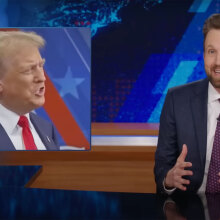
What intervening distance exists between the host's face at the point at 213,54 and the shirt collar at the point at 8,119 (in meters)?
0.93

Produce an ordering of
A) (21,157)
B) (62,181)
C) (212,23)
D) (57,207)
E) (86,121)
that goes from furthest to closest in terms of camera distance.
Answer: (62,181), (21,157), (86,121), (212,23), (57,207)

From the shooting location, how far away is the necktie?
6.32 ft

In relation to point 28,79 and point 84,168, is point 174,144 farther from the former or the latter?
point 84,168

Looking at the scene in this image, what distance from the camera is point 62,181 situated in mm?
2727

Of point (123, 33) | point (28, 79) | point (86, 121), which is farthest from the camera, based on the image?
point (123, 33)

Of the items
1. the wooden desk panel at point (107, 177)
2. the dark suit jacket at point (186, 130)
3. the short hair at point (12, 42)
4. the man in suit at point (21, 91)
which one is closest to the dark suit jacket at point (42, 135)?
the man in suit at point (21, 91)

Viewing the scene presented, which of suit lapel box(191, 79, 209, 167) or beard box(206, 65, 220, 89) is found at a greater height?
beard box(206, 65, 220, 89)

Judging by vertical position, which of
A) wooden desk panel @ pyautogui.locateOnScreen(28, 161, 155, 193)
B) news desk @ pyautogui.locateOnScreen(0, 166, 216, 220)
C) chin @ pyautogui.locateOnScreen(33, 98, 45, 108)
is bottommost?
wooden desk panel @ pyautogui.locateOnScreen(28, 161, 155, 193)

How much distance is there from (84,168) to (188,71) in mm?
1928

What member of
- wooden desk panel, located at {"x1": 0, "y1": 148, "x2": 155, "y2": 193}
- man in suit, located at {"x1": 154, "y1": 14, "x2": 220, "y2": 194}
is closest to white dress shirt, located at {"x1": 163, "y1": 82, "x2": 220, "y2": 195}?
man in suit, located at {"x1": 154, "y1": 14, "x2": 220, "y2": 194}

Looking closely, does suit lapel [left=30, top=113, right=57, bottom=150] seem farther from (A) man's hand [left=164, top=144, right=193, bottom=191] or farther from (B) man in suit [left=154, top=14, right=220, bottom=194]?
(A) man's hand [left=164, top=144, right=193, bottom=191]

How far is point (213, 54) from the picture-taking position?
62.1 inches

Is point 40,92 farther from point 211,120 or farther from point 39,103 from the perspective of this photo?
point 211,120

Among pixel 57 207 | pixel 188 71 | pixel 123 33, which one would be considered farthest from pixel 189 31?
pixel 57 207
